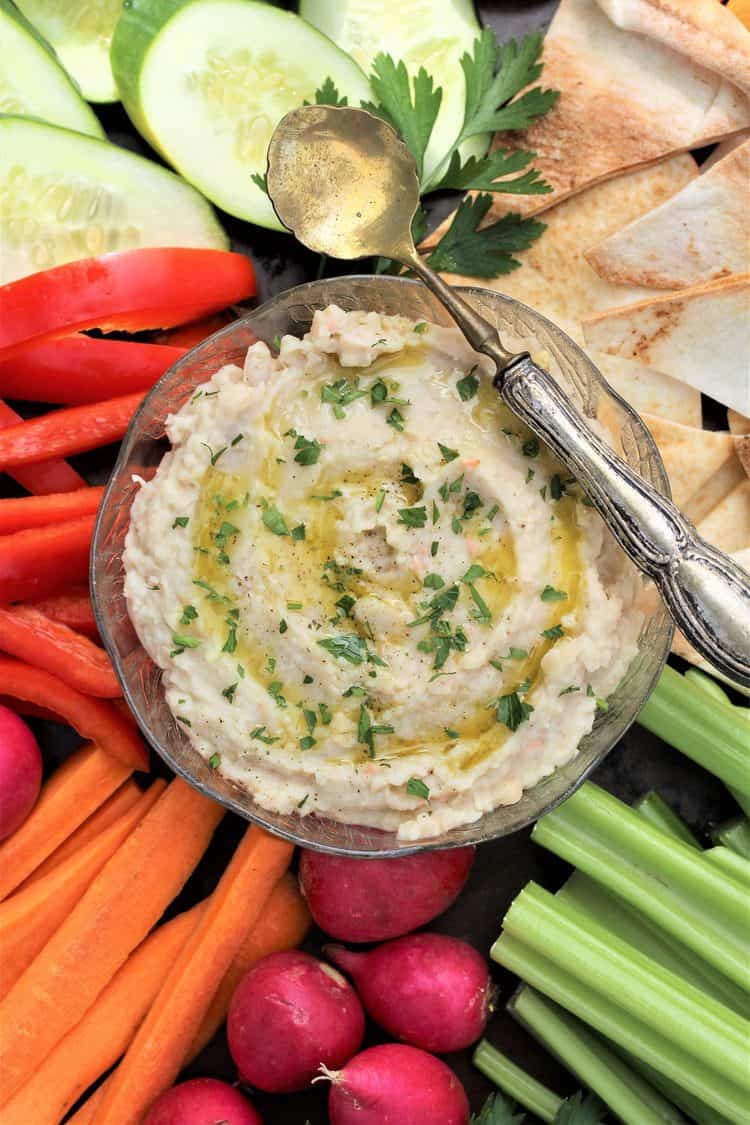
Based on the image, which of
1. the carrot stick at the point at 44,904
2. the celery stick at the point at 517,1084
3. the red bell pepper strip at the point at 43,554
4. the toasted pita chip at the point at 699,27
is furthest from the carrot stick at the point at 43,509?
the toasted pita chip at the point at 699,27

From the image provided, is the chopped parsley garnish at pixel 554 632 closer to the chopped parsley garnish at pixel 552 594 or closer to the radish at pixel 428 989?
the chopped parsley garnish at pixel 552 594

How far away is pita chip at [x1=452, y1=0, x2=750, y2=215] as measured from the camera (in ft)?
9.32

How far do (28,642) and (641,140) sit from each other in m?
1.95

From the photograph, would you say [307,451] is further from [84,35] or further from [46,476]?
[84,35]

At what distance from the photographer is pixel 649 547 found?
6.89ft

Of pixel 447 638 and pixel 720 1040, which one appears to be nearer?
pixel 447 638

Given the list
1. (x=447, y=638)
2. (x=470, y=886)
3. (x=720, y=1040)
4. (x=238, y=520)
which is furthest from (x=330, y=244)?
(x=720, y=1040)

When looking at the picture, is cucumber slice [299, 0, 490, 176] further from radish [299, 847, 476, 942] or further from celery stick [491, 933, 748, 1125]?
celery stick [491, 933, 748, 1125]

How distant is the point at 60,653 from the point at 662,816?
1513mm

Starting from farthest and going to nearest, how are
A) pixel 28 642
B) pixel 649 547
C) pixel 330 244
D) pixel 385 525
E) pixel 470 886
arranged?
pixel 470 886 < pixel 28 642 < pixel 330 244 < pixel 385 525 < pixel 649 547

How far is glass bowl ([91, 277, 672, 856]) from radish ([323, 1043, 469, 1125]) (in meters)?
0.57

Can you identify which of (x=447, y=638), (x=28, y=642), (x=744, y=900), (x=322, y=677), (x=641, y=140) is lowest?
(x=28, y=642)

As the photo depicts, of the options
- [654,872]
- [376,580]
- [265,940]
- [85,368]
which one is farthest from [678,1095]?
[85,368]

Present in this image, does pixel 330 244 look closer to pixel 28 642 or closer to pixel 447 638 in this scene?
pixel 447 638
